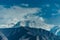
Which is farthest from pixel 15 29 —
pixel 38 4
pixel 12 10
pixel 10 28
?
pixel 38 4

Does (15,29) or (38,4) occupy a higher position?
(38,4)

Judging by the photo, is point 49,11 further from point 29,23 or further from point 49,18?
point 29,23

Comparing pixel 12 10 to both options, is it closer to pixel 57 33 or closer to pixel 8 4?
pixel 8 4

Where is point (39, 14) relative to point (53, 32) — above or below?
above

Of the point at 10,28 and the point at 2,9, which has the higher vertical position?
the point at 2,9

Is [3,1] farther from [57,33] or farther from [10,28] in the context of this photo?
[57,33]

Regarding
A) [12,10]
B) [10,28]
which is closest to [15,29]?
[10,28]

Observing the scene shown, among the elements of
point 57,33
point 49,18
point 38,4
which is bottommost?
point 57,33
